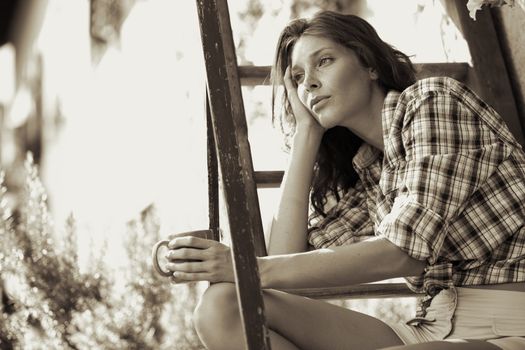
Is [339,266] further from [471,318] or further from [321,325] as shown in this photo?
[471,318]

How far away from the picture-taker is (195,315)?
5.75 feet

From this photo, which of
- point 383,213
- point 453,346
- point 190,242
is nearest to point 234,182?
point 190,242

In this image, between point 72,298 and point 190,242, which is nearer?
point 190,242

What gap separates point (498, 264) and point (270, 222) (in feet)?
2.33

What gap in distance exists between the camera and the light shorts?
1.81 metres

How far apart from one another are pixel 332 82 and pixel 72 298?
384cm

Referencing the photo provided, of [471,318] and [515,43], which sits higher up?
[515,43]

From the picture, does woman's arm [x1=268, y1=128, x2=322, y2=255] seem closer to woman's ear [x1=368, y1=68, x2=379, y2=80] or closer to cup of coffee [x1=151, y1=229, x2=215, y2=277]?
woman's ear [x1=368, y1=68, x2=379, y2=80]

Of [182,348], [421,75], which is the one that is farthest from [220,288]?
[182,348]

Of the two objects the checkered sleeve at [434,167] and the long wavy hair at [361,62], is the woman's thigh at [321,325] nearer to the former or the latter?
the checkered sleeve at [434,167]

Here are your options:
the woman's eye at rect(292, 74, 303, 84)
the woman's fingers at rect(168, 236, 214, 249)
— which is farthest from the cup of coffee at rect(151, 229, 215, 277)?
the woman's eye at rect(292, 74, 303, 84)

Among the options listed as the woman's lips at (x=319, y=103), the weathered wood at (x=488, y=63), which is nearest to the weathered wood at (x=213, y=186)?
the woman's lips at (x=319, y=103)

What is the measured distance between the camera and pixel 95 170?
6.66 m

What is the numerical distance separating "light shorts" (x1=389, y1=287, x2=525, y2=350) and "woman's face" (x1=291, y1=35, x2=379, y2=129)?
1.77 ft
